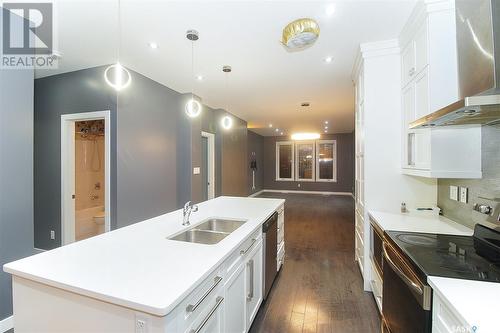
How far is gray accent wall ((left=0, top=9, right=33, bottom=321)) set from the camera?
1.95 m

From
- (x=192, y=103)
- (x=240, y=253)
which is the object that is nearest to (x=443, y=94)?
(x=240, y=253)

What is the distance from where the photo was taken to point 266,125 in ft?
25.5

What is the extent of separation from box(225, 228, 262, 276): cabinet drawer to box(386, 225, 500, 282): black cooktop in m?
1.02

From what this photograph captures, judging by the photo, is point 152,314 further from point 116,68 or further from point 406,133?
point 406,133

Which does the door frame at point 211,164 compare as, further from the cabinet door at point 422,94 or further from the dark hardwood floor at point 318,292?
the cabinet door at point 422,94

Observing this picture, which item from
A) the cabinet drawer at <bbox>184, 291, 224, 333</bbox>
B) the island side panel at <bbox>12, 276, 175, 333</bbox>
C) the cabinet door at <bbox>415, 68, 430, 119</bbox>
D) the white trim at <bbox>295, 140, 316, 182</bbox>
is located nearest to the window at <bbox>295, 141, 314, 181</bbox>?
the white trim at <bbox>295, 140, 316, 182</bbox>

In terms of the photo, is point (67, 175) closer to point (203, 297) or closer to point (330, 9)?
point (203, 297)

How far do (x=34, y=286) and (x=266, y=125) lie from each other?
7.15 metres

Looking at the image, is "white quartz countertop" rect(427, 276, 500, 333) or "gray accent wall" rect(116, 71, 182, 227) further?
"gray accent wall" rect(116, 71, 182, 227)

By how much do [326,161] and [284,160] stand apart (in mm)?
→ 1863

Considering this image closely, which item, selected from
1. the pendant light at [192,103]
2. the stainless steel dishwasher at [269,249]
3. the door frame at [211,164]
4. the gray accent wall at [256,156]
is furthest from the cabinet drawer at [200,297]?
the gray accent wall at [256,156]

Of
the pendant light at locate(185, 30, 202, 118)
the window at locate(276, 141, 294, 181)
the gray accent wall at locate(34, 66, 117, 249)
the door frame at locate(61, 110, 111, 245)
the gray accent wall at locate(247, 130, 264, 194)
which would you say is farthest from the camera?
the window at locate(276, 141, 294, 181)

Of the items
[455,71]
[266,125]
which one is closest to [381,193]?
[455,71]

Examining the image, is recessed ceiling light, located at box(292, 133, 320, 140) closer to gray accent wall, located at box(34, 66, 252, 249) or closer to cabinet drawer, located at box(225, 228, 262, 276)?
gray accent wall, located at box(34, 66, 252, 249)
